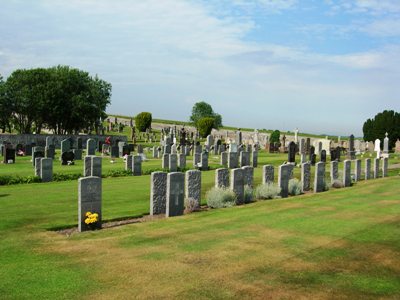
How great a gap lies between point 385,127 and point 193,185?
171 ft

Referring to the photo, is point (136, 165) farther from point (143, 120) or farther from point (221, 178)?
point (143, 120)

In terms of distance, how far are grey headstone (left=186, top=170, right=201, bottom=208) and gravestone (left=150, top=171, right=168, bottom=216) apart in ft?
3.72

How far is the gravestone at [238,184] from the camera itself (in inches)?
640

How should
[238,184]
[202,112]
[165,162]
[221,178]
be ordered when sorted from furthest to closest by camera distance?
1. [202,112]
2. [165,162]
3. [221,178]
4. [238,184]

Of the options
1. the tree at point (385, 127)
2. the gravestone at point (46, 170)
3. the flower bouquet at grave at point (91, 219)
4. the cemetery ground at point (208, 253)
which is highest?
the tree at point (385, 127)

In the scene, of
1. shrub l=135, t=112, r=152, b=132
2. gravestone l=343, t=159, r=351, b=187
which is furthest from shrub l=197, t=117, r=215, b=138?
gravestone l=343, t=159, r=351, b=187

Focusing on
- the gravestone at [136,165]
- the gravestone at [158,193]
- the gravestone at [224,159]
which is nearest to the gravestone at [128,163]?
the gravestone at [136,165]

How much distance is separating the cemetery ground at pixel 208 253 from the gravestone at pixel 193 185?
3.33ft

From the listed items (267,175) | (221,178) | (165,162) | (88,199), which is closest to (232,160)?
(165,162)

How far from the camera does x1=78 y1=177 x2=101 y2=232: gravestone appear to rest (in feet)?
37.7

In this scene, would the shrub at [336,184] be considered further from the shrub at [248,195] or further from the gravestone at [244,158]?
the gravestone at [244,158]

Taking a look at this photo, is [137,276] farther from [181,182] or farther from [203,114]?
[203,114]

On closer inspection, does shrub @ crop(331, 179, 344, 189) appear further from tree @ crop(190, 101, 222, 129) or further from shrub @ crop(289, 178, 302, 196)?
tree @ crop(190, 101, 222, 129)

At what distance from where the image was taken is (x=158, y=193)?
45.2 ft
